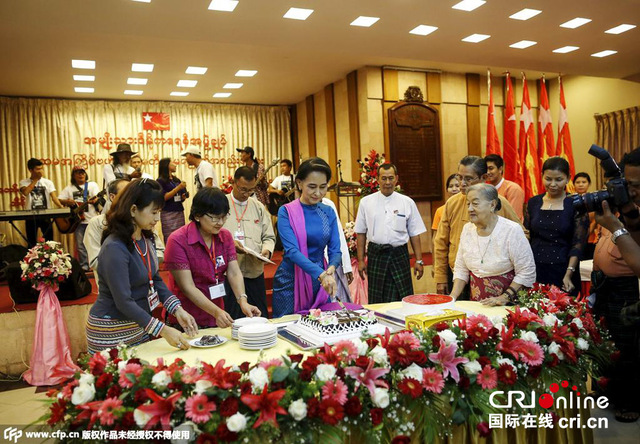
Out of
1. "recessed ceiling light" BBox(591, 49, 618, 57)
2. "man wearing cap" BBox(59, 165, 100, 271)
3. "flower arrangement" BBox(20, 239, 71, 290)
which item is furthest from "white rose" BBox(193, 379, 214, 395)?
"recessed ceiling light" BBox(591, 49, 618, 57)

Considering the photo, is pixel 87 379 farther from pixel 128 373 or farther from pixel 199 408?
pixel 199 408

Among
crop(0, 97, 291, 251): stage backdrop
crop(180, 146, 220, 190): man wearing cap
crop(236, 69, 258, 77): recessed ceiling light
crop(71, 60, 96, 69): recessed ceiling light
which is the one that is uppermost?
crop(236, 69, 258, 77): recessed ceiling light

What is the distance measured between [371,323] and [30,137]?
31.0 ft

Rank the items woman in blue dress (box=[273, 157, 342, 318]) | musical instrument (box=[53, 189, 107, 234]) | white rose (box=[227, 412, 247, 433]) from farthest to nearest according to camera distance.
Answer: musical instrument (box=[53, 189, 107, 234]) → woman in blue dress (box=[273, 157, 342, 318]) → white rose (box=[227, 412, 247, 433])

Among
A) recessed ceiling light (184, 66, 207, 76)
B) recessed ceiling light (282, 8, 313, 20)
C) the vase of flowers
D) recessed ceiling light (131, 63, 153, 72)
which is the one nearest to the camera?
the vase of flowers

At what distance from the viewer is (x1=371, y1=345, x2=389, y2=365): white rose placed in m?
1.69

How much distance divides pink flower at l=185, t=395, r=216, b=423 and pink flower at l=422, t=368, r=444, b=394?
73cm

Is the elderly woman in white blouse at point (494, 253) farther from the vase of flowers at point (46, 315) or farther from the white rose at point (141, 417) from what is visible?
the vase of flowers at point (46, 315)

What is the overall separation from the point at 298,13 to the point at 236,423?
15.3ft

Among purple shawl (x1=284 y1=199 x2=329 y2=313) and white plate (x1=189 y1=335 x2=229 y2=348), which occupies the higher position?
purple shawl (x1=284 y1=199 x2=329 y2=313)

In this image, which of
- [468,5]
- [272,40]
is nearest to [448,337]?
[468,5]

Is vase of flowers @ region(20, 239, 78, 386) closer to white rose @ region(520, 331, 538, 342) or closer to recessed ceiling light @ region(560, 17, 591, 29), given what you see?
white rose @ region(520, 331, 538, 342)

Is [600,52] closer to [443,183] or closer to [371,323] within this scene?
[443,183]

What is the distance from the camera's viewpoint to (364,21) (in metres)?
5.52
